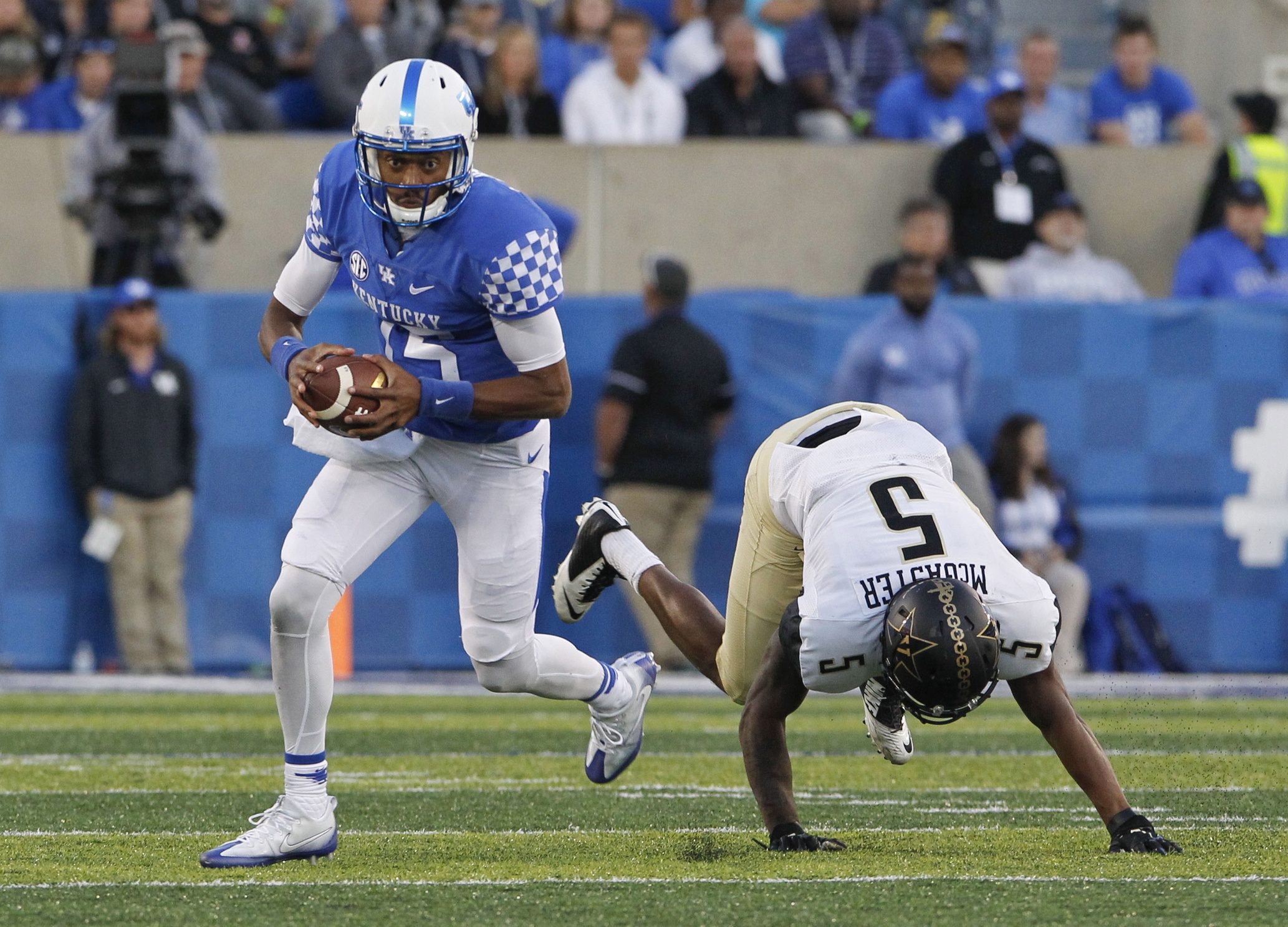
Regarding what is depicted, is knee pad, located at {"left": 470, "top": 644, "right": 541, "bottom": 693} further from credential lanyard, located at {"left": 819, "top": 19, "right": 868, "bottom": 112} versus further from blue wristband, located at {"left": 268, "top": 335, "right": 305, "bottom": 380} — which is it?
credential lanyard, located at {"left": 819, "top": 19, "right": 868, "bottom": 112}

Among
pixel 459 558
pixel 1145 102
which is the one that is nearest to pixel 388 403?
pixel 459 558

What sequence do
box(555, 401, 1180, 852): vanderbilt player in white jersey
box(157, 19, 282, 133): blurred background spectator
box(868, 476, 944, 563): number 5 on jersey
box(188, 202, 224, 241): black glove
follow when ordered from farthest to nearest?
box(157, 19, 282, 133): blurred background spectator < box(188, 202, 224, 241): black glove < box(868, 476, 944, 563): number 5 on jersey < box(555, 401, 1180, 852): vanderbilt player in white jersey

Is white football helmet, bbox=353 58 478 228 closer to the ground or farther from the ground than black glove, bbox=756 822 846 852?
farther from the ground

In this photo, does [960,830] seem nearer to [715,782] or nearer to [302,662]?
[715,782]

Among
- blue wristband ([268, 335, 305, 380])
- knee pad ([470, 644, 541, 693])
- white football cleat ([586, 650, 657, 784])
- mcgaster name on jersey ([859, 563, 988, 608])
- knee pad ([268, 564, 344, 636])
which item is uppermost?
blue wristband ([268, 335, 305, 380])

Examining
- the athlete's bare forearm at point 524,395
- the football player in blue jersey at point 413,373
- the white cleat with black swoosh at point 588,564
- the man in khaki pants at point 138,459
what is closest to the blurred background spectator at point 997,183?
the man in khaki pants at point 138,459

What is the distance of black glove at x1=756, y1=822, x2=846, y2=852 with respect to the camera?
167 inches

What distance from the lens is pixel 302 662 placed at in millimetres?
4215

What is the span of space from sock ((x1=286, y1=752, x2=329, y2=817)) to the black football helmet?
126cm

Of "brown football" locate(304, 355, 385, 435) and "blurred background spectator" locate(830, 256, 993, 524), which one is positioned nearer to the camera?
"brown football" locate(304, 355, 385, 435)

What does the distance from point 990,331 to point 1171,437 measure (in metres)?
1.02

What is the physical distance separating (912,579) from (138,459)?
18.2ft

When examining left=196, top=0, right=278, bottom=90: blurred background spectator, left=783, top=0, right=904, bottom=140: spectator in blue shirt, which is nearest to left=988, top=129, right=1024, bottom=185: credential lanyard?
left=783, top=0, right=904, bottom=140: spectator in blue shirt

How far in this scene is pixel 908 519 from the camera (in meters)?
4.11
